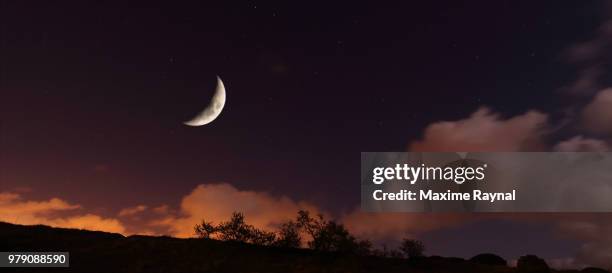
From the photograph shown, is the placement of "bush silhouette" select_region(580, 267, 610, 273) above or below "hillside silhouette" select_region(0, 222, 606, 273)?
below

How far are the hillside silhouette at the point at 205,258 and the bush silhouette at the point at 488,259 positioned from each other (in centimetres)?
291

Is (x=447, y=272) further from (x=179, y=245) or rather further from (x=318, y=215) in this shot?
(x=179, y=245)

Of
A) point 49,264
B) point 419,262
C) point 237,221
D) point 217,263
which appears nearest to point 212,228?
point 237,221

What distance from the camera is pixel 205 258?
43031 millimetres

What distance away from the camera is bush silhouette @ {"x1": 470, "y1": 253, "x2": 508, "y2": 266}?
4747cm

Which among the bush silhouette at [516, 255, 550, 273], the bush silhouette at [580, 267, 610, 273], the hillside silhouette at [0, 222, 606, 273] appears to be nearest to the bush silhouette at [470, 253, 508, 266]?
the hillside silhouette at [0, 222, 606, 273]

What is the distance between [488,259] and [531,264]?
24.5 ft

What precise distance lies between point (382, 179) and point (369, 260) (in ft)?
38.5

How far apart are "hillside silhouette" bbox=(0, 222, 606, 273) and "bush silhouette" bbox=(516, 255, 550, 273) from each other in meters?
0.18

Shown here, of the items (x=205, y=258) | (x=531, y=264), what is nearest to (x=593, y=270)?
(x=531, y=264)

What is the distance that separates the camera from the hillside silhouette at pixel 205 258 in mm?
40531

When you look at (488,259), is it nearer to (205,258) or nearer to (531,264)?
(531,264)

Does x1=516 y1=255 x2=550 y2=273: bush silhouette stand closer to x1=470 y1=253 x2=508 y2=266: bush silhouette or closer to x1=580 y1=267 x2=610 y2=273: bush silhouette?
x1=580 y1=267 x2=610 y2=273: bush silhouette

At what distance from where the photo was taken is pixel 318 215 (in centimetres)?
4762
